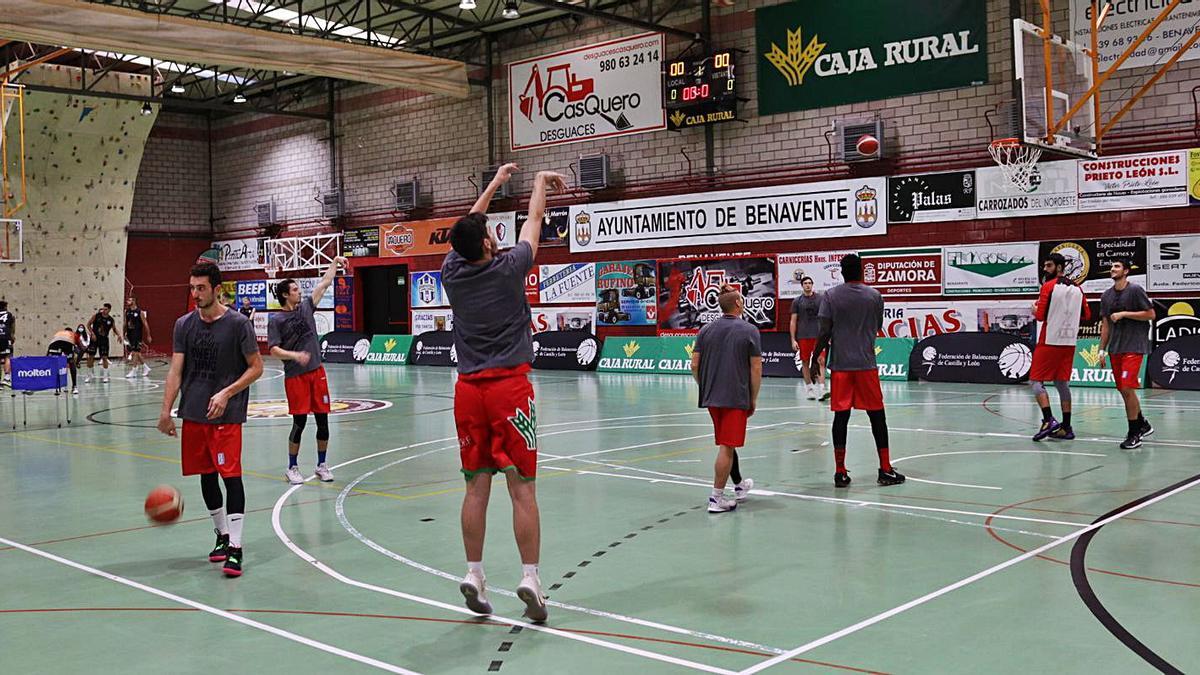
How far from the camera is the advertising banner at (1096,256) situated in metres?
20.2

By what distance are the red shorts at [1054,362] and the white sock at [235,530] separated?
9.12 m

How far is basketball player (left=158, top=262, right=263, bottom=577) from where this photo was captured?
23.6 ft

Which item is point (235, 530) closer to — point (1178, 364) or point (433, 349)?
point (1178, 364)

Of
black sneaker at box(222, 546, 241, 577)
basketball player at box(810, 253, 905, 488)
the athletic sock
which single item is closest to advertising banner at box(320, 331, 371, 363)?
basketball player at box(810, 253, 905, 488)

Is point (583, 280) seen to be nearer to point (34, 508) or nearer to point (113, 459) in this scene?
point (113, 459)

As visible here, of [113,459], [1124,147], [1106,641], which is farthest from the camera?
[1124,147]

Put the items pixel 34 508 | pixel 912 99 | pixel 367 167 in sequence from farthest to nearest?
pixel 367 167
pixel 912 99
pixel 34 508

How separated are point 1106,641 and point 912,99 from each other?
1962cm

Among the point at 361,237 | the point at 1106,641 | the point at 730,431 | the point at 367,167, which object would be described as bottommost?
the point at 1106,641

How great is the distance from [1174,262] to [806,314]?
23.8 feet

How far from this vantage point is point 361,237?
35.0 metres

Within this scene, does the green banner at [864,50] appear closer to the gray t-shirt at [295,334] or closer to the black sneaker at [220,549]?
the gray t-shirt at [295,334]

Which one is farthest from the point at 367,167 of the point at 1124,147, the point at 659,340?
the point at 1124,147

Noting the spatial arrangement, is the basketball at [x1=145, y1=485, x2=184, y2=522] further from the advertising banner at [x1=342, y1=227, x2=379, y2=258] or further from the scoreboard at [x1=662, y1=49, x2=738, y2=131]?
the advertising banner at [x1=342, y1=227, x2=379, y2=258]
